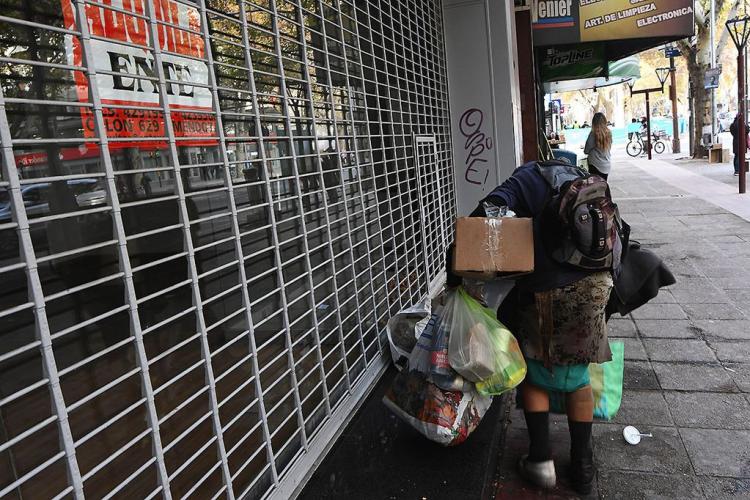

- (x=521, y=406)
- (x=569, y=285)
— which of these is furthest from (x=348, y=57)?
(x=521, y=406)

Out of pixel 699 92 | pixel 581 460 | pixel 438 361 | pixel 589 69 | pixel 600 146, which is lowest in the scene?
pixel 581 460

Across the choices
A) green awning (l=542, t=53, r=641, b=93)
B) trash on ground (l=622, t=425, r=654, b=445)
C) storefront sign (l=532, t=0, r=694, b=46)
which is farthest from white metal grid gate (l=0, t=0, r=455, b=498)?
green awning (l=542, t=53, r=641, b=93)

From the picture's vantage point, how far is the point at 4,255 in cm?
379

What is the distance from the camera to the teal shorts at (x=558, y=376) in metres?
2.71

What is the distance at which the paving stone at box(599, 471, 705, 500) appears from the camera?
8.71 feet

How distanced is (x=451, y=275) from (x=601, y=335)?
2.43 feet

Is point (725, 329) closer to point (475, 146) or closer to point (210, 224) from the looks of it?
point (475, 146)

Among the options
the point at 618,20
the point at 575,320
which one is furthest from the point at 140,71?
the point at 618,20

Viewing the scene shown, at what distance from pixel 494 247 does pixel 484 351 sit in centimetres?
49

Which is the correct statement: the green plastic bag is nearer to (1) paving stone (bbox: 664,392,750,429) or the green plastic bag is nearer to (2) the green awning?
(1) paving stone (bbox: 664,392,750,429)

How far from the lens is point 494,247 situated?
262cm

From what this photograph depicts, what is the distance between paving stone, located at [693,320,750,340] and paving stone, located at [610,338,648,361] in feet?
1.74

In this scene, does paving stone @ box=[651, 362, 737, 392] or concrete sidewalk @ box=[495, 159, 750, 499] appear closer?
concrete sidewalk @ box=[495, 159, 750, 499]

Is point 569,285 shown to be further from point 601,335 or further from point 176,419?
point 176,419
